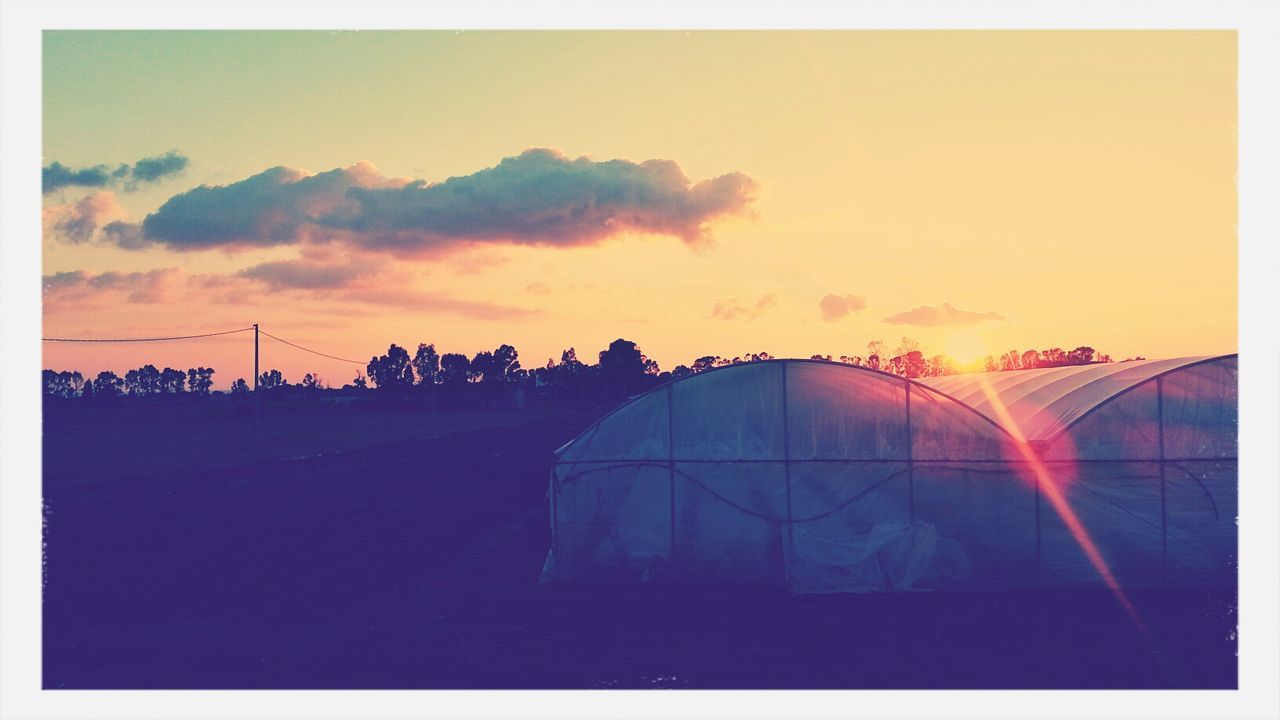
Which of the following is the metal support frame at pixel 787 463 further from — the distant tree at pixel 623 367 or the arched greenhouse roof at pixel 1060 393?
the distant tree at pixel 623 367

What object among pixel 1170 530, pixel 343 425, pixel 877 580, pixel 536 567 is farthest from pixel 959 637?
pixel 343 425

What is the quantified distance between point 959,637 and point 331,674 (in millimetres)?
7672

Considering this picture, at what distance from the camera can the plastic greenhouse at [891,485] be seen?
1422cm

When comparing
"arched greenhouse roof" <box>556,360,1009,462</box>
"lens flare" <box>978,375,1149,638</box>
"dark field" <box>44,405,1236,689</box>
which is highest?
"arched greenhouse roof" <box>556,360,1009,462</box>

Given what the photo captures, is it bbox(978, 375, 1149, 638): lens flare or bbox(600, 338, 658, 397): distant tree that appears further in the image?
bbox(600, 338, 658, 397): distant tree

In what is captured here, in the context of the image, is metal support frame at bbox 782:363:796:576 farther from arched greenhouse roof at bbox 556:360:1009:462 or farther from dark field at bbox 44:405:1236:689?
dark field at bbox 44:405:1236:689

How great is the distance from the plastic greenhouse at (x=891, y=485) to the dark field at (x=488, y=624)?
544 mm

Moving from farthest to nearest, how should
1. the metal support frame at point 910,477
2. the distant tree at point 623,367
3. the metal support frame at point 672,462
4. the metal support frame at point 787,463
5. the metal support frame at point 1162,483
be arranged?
the distant tree at point 623,367 < the metal support frame at point 672,462 < the metal support frame at point 787,463 < the metal support frame at point 910,477 < the metal support frame at point 1162,483

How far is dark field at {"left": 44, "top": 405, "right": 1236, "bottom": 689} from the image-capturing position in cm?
1027

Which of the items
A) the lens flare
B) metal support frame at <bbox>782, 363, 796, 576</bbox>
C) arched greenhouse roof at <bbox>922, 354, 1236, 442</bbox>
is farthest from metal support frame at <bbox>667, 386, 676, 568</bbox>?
the lens flare

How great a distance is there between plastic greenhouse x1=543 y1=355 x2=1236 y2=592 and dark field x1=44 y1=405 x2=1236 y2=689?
54 cm

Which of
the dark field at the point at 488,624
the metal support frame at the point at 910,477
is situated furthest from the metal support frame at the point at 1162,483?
the metal support frame at the point at 910,477

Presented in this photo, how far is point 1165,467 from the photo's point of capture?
14.3 metres
